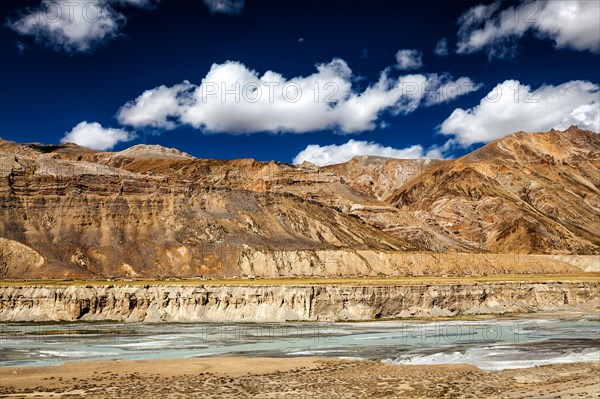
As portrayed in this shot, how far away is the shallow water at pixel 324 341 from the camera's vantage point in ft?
116

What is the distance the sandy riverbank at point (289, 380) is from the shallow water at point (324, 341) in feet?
9.13

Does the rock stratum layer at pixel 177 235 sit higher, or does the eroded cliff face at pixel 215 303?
the rock stratum layer at pixel 177 235

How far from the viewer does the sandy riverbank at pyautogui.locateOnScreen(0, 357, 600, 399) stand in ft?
81.6

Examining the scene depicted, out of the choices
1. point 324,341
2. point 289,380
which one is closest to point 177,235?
point 324,341

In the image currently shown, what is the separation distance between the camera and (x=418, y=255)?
131375 millimetres

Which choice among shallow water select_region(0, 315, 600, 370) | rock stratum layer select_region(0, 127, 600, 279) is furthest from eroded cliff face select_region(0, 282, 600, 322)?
rock stratum layer select_region(0, 127, 600, 279)

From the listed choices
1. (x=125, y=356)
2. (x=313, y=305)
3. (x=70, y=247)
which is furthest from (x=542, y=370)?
(x=70, y=247)

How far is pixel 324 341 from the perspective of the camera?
42875 millimetres

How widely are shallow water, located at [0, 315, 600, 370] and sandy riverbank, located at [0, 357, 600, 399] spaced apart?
2782 millimetres

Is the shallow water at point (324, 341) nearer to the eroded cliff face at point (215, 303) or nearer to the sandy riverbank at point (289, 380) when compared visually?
the sandy riverbank at point (289, 380)

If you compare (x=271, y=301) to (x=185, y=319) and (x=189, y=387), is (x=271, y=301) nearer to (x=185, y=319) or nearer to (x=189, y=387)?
(x=185, y=319)

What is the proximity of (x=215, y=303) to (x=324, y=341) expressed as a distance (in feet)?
70.0

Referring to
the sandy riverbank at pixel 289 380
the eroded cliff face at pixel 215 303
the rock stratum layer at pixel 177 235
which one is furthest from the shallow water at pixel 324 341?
the rock stratum layer at pixel 177 235

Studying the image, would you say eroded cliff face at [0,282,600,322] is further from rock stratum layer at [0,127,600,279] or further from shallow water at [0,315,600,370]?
rock stratum layer at [0,127,600,279]
